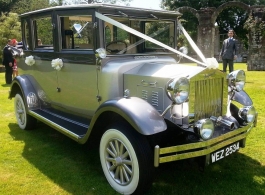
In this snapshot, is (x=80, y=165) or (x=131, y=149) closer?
(x=131, y=149)

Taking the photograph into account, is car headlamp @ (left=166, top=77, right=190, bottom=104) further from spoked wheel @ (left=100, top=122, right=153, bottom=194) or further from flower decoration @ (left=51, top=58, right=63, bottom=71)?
flower decoration @ (left=51, top=58, right=63, bottom=71)

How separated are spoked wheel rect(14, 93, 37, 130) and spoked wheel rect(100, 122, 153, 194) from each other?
2.36 m

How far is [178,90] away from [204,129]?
1.53ft

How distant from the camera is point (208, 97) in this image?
3.27 m

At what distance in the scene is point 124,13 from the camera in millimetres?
3617

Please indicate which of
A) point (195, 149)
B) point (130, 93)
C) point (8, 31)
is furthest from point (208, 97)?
point (8, 31)

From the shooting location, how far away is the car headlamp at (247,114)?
3.39 metres

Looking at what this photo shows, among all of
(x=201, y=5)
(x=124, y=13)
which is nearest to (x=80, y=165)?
(x=124, y=13)

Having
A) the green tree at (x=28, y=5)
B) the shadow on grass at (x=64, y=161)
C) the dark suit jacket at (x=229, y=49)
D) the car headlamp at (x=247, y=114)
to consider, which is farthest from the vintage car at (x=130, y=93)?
the green tree at (x=28, y=5)

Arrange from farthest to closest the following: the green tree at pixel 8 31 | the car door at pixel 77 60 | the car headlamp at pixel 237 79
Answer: the green tree at pixel 8 31, the car door at pixel 77 60, the car headlamp at pixel 237 79

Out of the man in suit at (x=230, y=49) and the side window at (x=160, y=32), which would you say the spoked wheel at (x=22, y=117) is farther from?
the man in suit at (x=230, y=49)

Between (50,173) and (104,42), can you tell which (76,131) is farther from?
(104,42)

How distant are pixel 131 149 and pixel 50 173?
1.29 m

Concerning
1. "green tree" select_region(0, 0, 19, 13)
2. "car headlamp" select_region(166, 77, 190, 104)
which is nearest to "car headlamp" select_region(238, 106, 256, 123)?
"car headlamp" select_region(166, 77, 190, 104)
